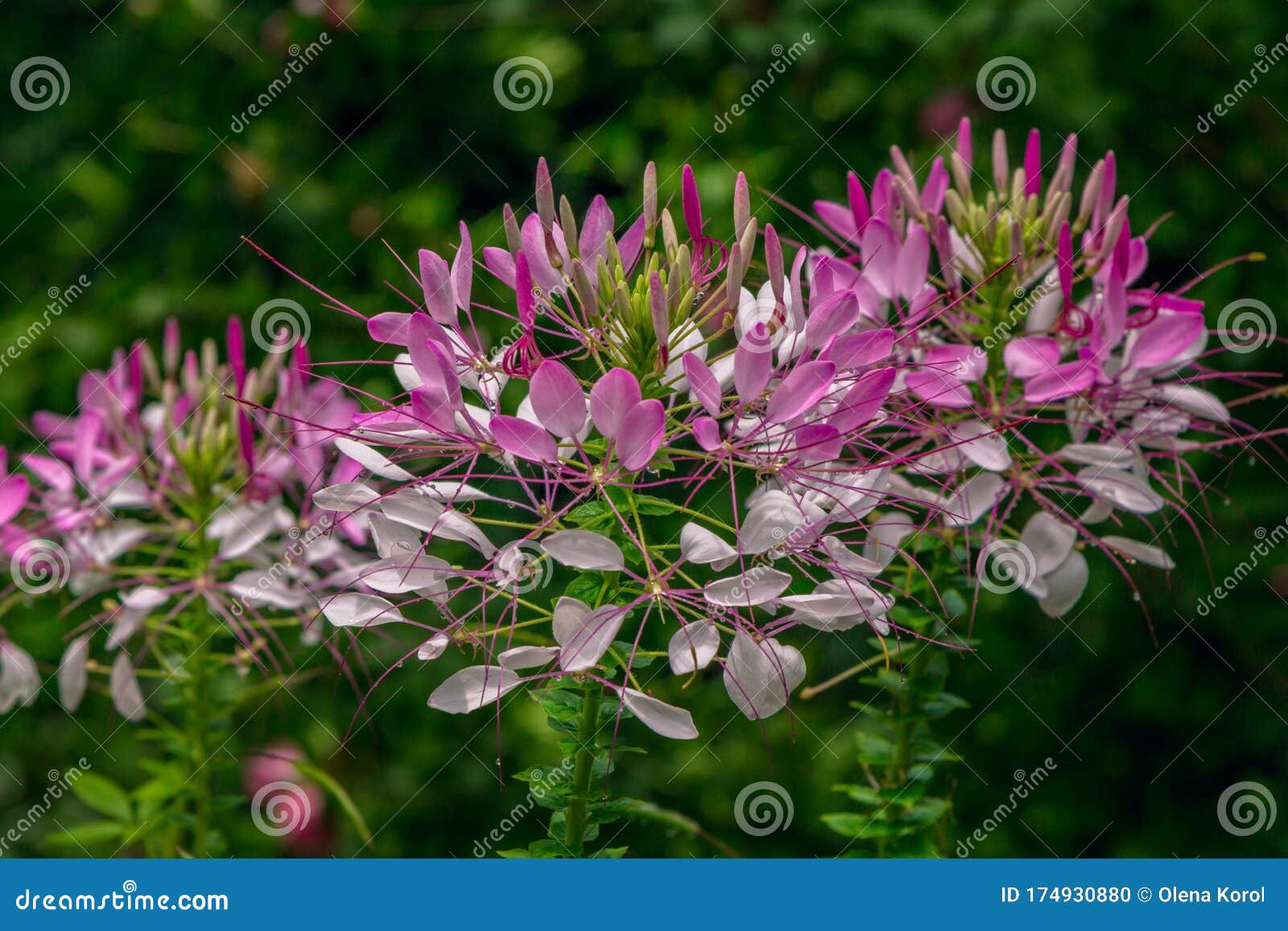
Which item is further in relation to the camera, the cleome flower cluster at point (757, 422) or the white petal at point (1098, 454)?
the white petal at point (1098, 454)

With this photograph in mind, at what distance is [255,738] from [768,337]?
6.06ft

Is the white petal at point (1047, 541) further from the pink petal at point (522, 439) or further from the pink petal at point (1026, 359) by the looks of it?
the pink petal at point (522, 439)

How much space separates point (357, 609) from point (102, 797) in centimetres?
84

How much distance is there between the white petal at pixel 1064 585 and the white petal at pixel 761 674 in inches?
16.8

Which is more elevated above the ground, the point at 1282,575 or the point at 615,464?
the point at 1282,575

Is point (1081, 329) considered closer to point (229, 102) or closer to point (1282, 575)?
point (1282, 575)

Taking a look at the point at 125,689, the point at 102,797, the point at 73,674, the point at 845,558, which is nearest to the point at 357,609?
the point at 845,558

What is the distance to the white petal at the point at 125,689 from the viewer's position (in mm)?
1472

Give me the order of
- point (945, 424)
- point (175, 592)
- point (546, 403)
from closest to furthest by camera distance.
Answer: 1. point (546, 403)
2. point (945, 424)
3. point (175, 592)

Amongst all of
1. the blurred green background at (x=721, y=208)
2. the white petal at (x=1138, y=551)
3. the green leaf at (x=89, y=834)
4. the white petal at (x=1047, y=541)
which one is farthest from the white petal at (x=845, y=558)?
the blurred green background at (x=721, y=208)

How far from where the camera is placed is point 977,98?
253 centimetres

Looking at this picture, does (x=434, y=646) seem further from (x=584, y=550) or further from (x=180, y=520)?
(x=180, y=520)

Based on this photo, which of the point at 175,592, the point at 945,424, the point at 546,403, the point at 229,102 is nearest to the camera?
the point at 546,403

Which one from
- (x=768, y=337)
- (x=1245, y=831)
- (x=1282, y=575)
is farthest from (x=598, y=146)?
(x=1245, y=831)
